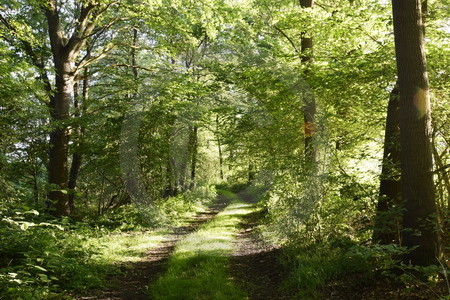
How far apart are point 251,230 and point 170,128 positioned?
558 cm

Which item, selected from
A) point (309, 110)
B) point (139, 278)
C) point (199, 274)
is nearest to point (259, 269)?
point (199, 274)

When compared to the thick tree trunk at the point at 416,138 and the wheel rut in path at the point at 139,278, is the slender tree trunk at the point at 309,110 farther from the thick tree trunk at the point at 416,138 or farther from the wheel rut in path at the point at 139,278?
the wheel rut in path at the point at 139,278

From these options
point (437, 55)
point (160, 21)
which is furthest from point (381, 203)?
point (160, 21)

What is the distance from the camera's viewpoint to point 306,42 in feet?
37.6

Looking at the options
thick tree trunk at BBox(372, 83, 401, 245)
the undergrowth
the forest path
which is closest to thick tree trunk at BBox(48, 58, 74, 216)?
the undergrowth

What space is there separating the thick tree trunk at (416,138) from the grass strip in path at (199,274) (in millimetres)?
2994

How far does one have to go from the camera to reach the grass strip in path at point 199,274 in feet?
19.2

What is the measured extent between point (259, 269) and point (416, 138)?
4.56 m

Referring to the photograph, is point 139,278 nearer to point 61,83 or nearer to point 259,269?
point 259,269

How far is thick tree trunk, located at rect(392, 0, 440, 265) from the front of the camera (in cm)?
479

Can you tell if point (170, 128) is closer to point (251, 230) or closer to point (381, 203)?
point (251, 230)

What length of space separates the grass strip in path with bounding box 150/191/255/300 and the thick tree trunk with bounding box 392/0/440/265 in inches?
118

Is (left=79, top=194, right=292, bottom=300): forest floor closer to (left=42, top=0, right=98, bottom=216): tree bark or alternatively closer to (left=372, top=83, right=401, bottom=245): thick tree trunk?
(left=372, top=83, right=401, bottom=245): thick tree trunk

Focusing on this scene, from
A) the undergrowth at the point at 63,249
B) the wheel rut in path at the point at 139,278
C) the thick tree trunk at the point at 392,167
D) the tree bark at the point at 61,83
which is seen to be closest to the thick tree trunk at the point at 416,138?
the thick tree trunk at the point at 392,167
